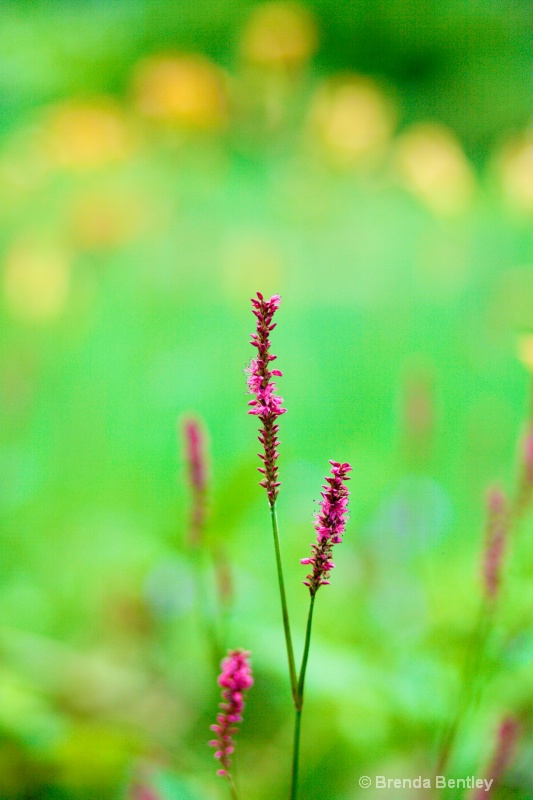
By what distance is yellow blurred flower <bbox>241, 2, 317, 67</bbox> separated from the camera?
94 centimetres

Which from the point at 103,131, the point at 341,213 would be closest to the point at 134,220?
the point at 103,131

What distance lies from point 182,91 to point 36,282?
0.30 metres

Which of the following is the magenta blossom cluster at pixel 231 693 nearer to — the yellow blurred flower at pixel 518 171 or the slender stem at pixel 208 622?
the slender stem at pixel 208 622

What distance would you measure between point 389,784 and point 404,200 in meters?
0.79

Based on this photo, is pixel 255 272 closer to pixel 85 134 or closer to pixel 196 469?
pixel 85 134

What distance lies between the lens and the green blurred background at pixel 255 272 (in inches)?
28.4

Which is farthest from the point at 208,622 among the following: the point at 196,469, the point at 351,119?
the point at 351,119

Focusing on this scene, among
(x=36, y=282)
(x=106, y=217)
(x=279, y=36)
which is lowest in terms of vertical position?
(x=36, y=282)

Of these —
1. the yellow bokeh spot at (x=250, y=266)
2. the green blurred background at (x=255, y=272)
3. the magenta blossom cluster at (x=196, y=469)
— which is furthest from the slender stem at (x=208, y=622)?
the yellow bokeh spot at (x=250, y=266)

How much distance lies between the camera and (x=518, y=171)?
0.94 m

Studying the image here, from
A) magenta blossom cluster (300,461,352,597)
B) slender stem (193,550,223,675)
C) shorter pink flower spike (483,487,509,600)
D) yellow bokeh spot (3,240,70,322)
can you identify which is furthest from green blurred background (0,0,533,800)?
magenta blossom cluster (300,461,352,597)

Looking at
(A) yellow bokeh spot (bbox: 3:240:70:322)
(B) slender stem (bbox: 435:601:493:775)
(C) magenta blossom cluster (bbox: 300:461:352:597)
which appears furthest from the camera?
(A) yellow bokeh spot (bbox: 3:240:70:322)

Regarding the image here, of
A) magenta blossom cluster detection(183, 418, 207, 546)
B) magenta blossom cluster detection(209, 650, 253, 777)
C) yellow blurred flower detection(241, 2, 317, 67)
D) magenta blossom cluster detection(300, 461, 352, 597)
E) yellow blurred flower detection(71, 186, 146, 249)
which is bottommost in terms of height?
magenta blossom cluster detection(209, 650, 253, 777)

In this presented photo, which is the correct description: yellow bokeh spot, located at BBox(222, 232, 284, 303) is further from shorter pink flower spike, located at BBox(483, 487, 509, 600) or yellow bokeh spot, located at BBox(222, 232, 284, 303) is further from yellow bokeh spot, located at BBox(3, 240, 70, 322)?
shorter pink flower spike, located at BBox(483, 487, 509, 600)
